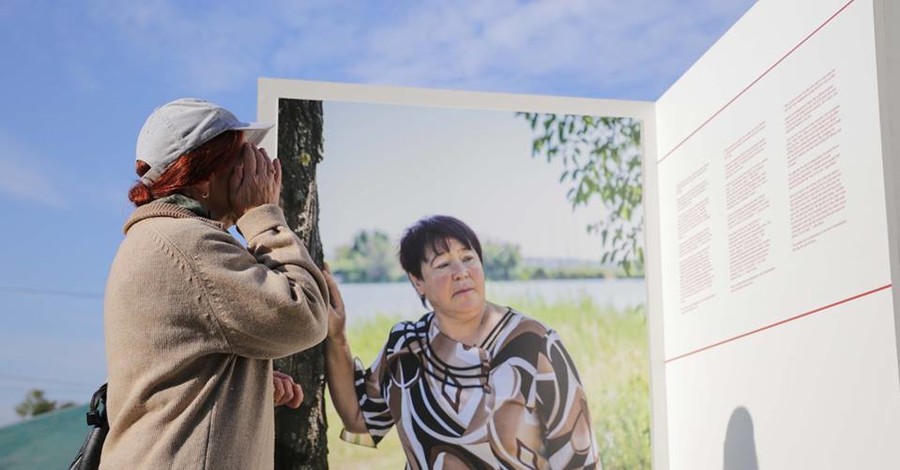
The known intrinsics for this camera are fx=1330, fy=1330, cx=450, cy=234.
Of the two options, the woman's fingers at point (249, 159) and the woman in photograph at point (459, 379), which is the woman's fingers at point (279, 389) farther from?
the woman in photograph at point (459, 379)

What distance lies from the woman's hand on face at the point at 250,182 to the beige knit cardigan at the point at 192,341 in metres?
0.13

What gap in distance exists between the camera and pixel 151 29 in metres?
21.1

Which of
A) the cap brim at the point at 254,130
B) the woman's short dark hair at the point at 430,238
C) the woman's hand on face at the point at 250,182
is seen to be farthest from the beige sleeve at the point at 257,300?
the woman's short dark hair at the point at 430,238

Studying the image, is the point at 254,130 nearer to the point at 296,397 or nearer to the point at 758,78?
the point at 296,397

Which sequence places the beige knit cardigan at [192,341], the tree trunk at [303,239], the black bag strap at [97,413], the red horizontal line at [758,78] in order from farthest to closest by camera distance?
the tree trunk at [303,239]
the red horizontal line at [758,78]
the black bag strap at [97,413]
the beige knit cardigan at [192,341]

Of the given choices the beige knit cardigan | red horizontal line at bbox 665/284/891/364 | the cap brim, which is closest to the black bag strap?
the beige knit cardigan

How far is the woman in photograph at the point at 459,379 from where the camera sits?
489 centimetres

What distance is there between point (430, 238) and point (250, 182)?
259 cm

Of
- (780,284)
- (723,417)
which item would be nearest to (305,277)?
(780,284)

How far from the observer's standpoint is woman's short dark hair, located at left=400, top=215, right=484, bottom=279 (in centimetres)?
508

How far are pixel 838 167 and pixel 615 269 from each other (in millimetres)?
1580

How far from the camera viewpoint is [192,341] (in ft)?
7.77

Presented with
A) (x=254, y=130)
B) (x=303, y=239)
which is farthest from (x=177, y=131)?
(x=303, y=239)

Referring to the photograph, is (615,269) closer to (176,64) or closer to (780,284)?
(780,284)
